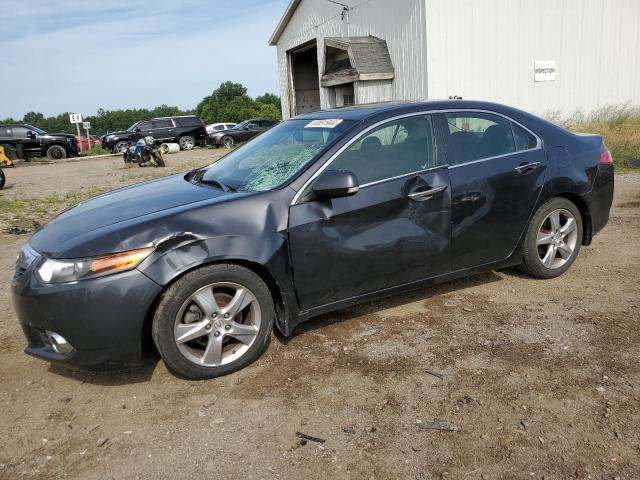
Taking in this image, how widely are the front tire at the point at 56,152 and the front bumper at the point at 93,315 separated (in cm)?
2460

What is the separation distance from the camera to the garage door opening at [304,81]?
1027 inches

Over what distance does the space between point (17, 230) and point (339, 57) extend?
14.6 meters

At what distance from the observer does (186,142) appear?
27578 mm

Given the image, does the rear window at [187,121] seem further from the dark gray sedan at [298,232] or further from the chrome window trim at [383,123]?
the chrome window trim at [383,123]

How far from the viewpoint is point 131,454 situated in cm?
265

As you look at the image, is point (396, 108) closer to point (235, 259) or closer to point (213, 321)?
point (235, 259)

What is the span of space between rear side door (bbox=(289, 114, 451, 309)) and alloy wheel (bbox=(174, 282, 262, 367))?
1.22ft

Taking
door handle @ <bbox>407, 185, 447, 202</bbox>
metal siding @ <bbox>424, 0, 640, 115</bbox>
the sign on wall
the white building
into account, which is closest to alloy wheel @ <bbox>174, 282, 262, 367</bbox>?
door handle @ <bbox>407, 185, 447, 202</bbox>

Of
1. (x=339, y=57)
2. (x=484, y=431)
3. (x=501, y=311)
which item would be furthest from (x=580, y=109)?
(x=484, y=431)

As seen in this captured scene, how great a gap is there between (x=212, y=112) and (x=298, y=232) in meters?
106

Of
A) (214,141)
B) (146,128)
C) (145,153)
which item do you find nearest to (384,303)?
(145,153)

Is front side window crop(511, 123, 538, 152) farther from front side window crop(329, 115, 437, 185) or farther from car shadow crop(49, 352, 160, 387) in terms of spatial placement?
car shadow crop(49, 352, 160, 387)

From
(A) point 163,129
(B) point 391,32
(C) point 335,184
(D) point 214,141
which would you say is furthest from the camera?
(D) point 214,141

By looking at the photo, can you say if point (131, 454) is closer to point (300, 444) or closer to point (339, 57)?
point (300, 444)
